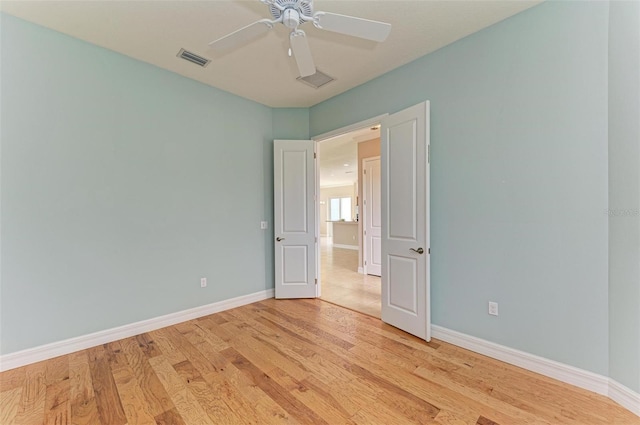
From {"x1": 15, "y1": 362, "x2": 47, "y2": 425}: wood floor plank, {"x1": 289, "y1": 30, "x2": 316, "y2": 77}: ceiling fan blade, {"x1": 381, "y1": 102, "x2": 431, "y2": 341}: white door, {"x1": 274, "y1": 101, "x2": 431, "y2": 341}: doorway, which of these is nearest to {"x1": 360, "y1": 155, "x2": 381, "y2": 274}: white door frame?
{"x1": 274, "y1": 101, "x2": 431, "y2": 341}: doorway

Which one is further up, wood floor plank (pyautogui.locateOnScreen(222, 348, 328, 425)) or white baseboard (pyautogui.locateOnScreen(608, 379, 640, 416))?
white baseboard (pyautogui.locateOnScreen(608, 379, 640, 416))

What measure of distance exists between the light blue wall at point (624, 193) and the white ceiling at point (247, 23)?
0.69 metres

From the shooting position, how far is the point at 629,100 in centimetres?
165

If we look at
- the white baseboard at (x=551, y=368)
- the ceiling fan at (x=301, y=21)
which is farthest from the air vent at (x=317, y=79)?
the white baseboard at (x=551, y=368)

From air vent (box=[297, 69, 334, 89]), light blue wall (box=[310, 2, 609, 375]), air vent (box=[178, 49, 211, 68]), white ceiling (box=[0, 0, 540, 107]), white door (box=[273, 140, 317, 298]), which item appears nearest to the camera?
light blue wall (box=[310, 2, 609, 375])

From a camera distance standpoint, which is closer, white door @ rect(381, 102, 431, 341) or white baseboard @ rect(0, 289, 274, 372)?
white baseboard @ rect(0, 289, 274, 372)

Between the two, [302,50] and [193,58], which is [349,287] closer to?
[302,50]

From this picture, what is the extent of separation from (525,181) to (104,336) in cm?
405

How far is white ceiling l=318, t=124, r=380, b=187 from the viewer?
519cm

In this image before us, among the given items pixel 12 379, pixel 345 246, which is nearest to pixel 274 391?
pixel 12 379

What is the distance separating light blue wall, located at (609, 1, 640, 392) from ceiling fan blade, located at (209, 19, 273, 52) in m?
2.26

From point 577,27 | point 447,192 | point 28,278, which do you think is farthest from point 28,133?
point 577,27

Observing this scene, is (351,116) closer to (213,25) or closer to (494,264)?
(213,25)

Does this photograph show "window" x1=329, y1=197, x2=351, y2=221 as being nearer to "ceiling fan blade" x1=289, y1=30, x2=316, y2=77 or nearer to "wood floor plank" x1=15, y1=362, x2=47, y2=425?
"ceiling fan blade" x1=289, y1=30, x2=316, y2=77
